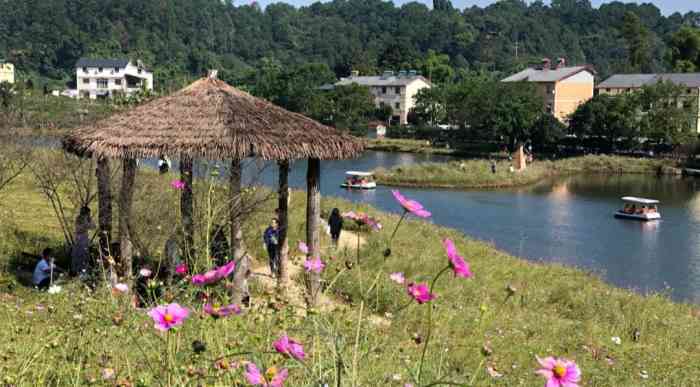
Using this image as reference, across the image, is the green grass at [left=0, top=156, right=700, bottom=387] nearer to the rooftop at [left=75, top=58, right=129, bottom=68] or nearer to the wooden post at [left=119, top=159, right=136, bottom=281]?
the wooden post at [left=119, top=159, right=136, bottom=281]

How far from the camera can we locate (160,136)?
27.2ft

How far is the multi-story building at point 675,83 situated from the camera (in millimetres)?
45219

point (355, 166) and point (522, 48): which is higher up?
point (522, 48)

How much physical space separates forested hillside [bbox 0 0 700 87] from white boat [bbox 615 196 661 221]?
164 ft

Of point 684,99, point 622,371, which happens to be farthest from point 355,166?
point 622,371

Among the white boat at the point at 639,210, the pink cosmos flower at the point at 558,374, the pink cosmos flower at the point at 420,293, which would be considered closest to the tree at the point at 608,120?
the white boat at the point at 639,210

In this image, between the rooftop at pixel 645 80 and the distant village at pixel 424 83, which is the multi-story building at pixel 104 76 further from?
the rooftop at pixel 645 80

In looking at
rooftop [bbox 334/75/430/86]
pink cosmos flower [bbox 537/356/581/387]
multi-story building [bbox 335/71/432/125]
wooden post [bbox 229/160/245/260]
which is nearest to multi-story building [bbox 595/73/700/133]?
multi-story building [bbox 335/71/432/125]

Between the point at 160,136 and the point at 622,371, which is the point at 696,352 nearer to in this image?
the point at 622,371

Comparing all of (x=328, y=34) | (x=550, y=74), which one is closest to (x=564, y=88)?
(x=550, y=74)

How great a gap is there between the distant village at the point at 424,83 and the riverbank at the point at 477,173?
7.74 m

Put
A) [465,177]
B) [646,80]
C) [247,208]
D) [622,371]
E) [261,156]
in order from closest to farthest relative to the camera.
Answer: [622,371] < [261,156] < [247,208] < [465,177] < [646,80]

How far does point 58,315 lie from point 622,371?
14.6 ft

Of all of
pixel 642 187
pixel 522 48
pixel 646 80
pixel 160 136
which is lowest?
pixel 642 187
